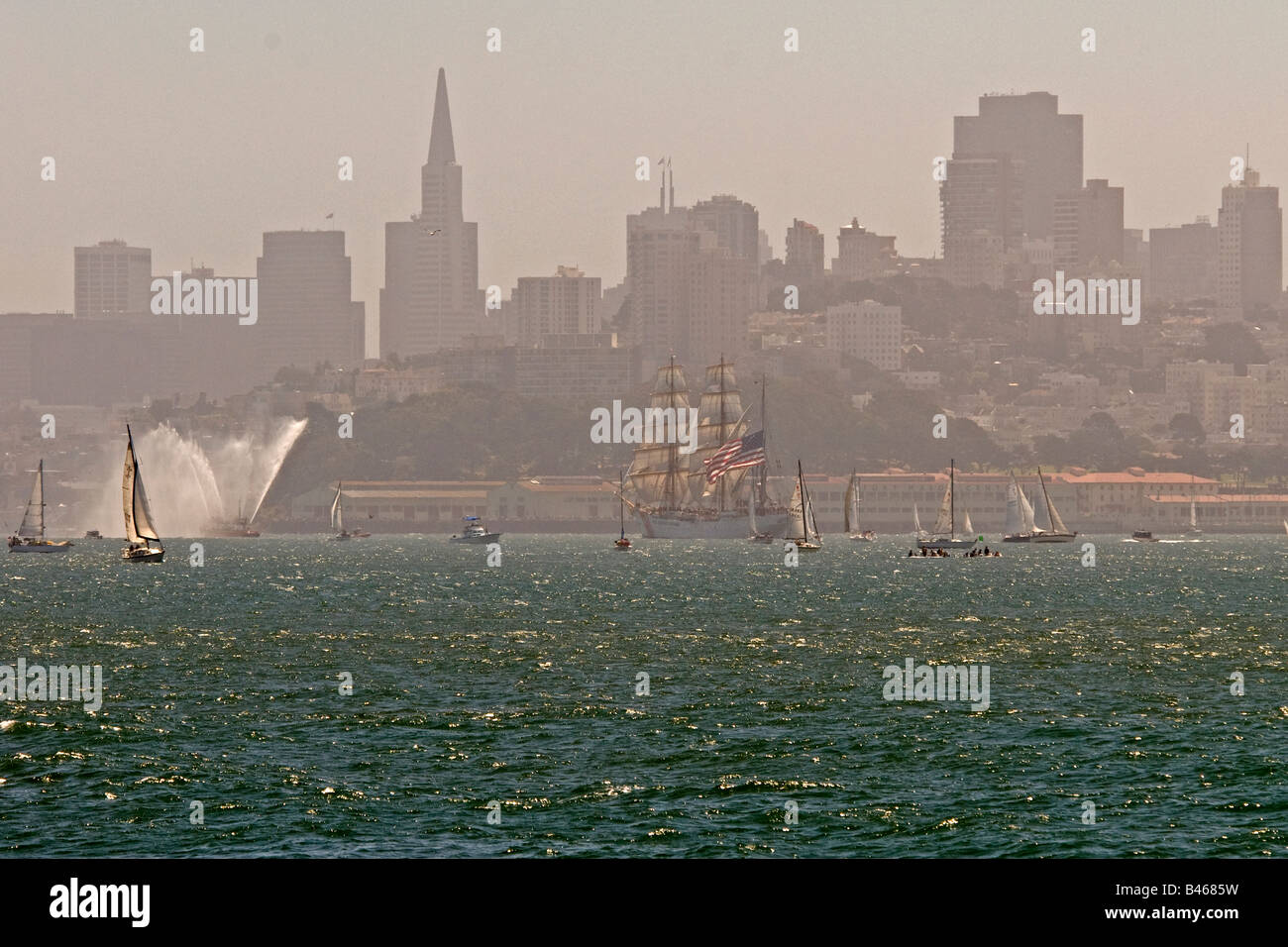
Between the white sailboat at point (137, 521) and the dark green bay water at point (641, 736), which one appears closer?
the dark green bay water at point (641, 736)

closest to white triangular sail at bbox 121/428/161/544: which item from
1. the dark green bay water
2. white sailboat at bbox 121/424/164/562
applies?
white sailboat at bbox 121/424/164/562

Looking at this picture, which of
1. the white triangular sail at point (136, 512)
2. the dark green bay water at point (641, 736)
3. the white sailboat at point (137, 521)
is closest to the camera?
the dark green bay water at point (641, 736)

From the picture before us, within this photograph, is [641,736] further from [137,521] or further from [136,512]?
[137,521]

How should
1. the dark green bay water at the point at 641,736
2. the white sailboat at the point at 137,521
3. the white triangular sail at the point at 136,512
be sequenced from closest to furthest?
the dark green bay water at the point at 641,736 < the white sailboat at the point at 137,521 < the white triangular sail at the point at 136,512

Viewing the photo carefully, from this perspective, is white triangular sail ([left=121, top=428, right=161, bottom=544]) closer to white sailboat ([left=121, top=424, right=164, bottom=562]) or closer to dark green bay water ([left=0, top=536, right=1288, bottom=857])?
white sailboat ([left=121, top=424, right=164, bottom=562])

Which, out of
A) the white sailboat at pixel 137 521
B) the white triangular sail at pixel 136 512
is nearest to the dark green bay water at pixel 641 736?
the white sailboat at pixel 137 521

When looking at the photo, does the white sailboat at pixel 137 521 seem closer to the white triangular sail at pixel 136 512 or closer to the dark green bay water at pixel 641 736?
the white triangular sail at pixel 136 512
